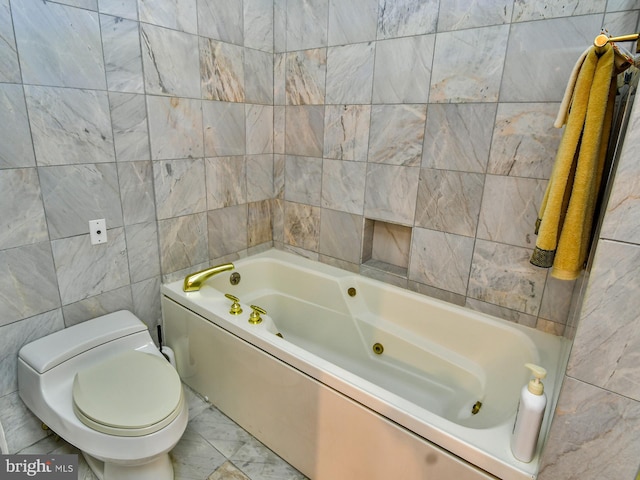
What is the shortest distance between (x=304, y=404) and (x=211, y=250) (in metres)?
1.09

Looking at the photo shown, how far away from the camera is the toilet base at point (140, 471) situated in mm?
1426

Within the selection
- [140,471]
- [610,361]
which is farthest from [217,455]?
[610,361]

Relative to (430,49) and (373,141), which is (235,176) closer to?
(373,141)

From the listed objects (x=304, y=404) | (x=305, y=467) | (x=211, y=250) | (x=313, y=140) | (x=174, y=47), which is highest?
(x=174, y=47)

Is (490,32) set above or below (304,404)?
above

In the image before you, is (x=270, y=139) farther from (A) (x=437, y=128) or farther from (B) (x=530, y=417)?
(B) (x=530, y=417)

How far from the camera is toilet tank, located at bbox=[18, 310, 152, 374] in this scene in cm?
151

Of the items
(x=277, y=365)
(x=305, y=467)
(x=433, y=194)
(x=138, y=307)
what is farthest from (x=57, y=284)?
(x=433, y=194)

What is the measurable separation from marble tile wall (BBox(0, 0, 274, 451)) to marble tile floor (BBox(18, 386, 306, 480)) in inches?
11.1

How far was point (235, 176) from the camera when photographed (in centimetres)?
222

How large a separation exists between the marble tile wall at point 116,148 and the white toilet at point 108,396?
149 millimetres

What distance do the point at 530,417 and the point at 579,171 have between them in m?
0.72

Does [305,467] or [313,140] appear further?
[313,140]

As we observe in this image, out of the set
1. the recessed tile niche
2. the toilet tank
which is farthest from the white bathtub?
the toilet tank
